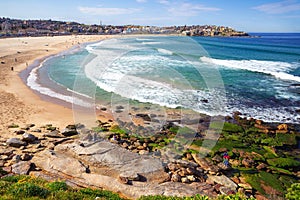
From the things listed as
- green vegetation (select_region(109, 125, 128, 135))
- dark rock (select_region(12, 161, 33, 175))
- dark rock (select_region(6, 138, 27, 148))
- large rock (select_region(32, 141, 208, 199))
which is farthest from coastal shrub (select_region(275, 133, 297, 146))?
dark rock (select_region(6, 138, 27, 148))

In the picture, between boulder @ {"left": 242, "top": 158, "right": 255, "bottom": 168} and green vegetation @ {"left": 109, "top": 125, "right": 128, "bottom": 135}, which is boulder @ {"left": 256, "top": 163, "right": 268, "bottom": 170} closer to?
boulder @ {"left": 242, "top": 158, "right": 255, "bottom": 168}

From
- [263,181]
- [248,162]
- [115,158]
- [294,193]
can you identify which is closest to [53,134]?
[115,158]

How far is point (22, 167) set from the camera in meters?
9.55

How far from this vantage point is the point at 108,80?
27.0 m

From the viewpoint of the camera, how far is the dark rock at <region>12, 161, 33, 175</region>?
9248mm

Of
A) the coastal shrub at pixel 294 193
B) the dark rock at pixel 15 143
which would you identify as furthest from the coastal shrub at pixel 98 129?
the coastal shrub at pixel 294 193

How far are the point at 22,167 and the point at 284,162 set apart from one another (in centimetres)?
1179

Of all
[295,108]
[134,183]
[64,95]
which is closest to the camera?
[134,183]

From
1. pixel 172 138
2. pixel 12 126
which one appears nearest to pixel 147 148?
pixel 172 138

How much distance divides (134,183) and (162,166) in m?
1.74

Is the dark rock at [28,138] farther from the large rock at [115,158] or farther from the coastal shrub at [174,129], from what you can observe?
the coastal shrub at [174,129]

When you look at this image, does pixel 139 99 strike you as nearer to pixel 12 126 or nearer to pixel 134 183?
pixel 12 126

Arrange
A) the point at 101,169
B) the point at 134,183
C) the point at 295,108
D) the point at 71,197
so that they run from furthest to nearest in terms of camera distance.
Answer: the point at 295,108, the point at 101,169, the point at 134,183, the point at 71,197

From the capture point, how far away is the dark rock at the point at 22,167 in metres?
9.25
